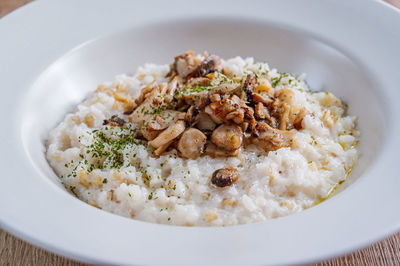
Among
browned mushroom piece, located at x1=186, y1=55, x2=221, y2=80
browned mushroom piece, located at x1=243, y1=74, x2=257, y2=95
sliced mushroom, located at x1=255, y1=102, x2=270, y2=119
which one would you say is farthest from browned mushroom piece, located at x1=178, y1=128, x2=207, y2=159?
browned mushroom piece, located at x1=186, y1=55, x2=221, y2=80

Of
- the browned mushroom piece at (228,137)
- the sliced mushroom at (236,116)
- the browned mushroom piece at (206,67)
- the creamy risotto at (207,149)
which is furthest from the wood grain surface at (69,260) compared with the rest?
the browned mushroom piece at (206,67)

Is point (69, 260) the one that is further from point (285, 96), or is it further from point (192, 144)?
point (285, 96)

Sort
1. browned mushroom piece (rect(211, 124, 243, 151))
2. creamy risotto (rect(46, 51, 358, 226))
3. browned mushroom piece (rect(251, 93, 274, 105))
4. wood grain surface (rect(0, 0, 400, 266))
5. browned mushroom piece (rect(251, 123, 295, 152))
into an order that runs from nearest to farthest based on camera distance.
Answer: wood grain surface (rect(0, 0, 400, 266)) → creamy risotto (rect(46, 51, 358, 226)) → browned mushroom piece (rect(211, 124, 243, 151)) → browned mushroom piece (rect(251, 123, 295, 152)) → browned mushroom piece (rect(251, 93, 274, 105))

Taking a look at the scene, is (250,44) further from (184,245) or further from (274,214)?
(184,245)

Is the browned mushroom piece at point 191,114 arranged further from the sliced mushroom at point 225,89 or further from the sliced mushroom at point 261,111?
the sliced mushroom at point 261,111

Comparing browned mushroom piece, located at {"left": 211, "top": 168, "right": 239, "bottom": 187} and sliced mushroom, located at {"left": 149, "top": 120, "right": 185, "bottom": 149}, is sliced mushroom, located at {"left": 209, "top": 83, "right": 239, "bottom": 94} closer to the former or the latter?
sliced mushroom, located at {"left": 149, "top": 120, "right": 185, "bottom": 149}

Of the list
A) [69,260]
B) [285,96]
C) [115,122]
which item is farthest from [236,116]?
[69,260]

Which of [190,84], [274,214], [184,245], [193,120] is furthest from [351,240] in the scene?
[190,84]
